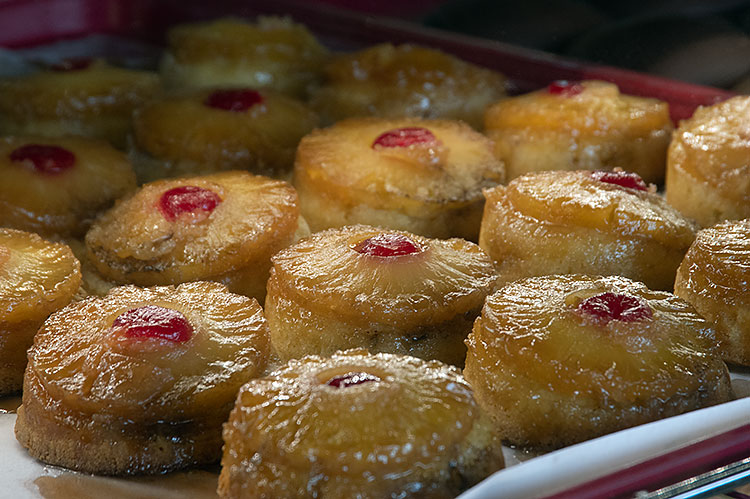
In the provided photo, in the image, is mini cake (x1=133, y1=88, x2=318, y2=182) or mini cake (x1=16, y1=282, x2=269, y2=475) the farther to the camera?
mini cake (x1=133, y1=88, x2=318, y2=182)

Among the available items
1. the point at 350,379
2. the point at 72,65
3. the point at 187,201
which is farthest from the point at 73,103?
the point at 350,379

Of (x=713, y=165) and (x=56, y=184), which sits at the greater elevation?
(x=713, y=165)

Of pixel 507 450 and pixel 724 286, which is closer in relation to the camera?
pixel 507 450

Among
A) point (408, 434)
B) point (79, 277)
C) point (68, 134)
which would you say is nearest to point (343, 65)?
point (68, 134)

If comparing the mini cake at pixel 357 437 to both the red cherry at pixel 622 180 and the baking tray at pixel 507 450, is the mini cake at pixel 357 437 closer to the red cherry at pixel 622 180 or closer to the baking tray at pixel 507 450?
the baking tray at pixel 507 450

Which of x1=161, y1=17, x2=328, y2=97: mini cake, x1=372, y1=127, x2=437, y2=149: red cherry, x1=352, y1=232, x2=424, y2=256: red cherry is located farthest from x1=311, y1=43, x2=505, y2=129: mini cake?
x1=352, y1=232, x2=424, y2=256: red cherry

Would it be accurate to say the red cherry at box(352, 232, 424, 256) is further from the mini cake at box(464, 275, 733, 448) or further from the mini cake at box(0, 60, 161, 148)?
the mini cake at box(0, 60, 161, 148)

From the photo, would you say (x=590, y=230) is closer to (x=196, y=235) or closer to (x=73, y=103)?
(x=196, y=235)
